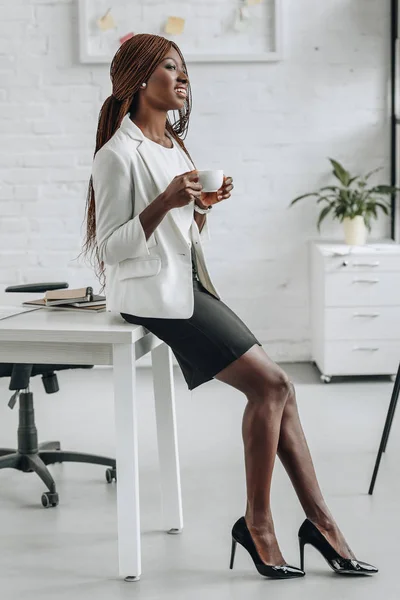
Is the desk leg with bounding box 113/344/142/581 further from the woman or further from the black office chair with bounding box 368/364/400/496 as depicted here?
the black office chair with bounding box 368/364/400/496

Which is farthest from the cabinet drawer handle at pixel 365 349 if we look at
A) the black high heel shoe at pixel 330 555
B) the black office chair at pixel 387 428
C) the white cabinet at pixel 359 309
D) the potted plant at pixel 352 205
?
the black high heel shoe at pixel 330 555

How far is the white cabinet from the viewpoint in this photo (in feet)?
14.3

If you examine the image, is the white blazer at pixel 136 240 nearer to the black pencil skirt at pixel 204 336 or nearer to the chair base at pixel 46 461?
the black pencil skirt at pixel 204 336

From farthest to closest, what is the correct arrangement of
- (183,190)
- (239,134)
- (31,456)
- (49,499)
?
(239,134)
(31,456)
(49,499)
(183,190)

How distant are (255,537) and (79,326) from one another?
0.68 meters

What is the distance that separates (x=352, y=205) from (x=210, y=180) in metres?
2.49

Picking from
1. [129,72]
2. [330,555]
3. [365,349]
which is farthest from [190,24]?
[330,555]

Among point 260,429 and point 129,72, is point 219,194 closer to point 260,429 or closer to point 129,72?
Answer: point 129,72

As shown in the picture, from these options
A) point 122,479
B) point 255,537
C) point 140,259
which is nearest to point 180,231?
point 140,259

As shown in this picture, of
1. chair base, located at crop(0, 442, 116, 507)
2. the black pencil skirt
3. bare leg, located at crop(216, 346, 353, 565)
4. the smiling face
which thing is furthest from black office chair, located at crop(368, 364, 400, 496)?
the smiling face

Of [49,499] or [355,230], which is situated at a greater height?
[355,230]

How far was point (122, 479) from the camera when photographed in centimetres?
226

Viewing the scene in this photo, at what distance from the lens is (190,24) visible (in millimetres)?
4641

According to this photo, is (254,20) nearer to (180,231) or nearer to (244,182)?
(244,182)
